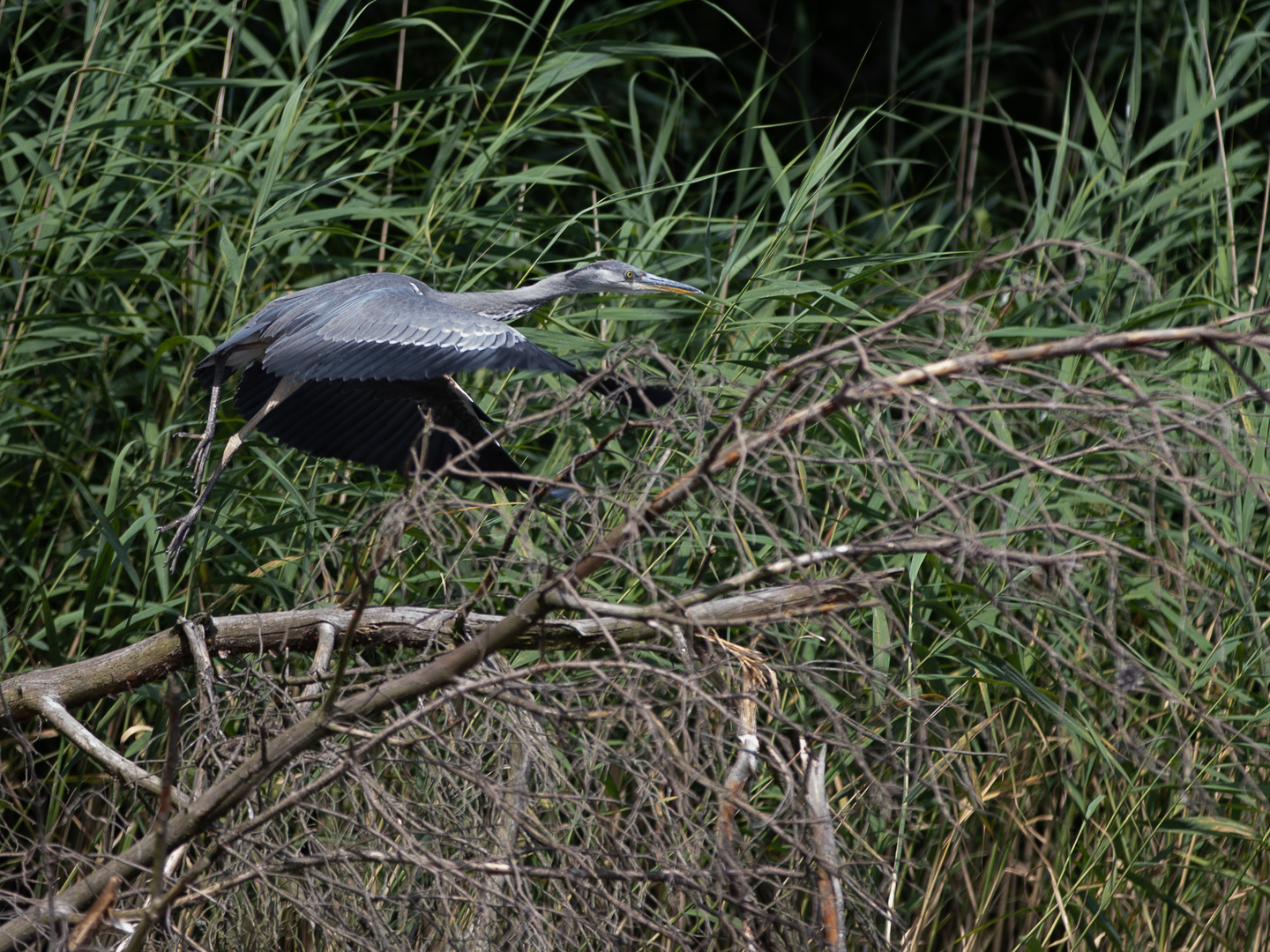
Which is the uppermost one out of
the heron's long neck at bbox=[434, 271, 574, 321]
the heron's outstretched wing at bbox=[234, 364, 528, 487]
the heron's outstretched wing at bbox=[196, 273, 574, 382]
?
the heron's outstretched wing at bbox=[196, 273, 574, 382]

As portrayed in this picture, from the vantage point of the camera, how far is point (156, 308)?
123 inches

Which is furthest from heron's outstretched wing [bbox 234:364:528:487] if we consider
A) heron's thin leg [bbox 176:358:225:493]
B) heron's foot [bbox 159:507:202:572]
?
heron's foot [bbox 159:507:202:572]

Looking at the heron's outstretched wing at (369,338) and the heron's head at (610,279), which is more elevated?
the heron's outstretched wing at (369,338)

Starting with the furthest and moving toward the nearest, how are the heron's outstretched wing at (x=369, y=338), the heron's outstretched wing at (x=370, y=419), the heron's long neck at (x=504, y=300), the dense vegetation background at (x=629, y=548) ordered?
the heron's long neck at (x=504, y=300), the heron's outstretched wing at (x=370, y=419), the heron's outstretched wing at (x=369, y=338), the dense vegetation background at (x=629, y=548)

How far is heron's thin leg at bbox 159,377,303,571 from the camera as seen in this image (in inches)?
101

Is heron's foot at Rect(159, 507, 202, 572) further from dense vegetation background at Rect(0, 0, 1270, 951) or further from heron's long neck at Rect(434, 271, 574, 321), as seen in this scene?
heron's long neck at Rect(434, 271, 574, 321)

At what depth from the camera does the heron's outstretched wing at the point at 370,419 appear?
9.35 ft

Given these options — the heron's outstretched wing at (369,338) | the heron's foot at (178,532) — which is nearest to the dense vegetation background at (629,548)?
the heron's foot at (178,532)

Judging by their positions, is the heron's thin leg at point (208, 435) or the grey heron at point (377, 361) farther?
the heron's thin leg at point (208, 435)

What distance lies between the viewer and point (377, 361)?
2637 mm

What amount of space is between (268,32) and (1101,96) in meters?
3.18

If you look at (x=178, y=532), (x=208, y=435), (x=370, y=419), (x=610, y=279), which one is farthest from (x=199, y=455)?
(x=610, y=279)

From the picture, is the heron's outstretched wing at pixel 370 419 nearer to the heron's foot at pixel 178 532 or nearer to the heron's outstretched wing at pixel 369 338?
the heron's outstretched wing at pixel 369 338

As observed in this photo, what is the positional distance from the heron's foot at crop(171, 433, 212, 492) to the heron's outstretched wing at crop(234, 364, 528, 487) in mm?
132
